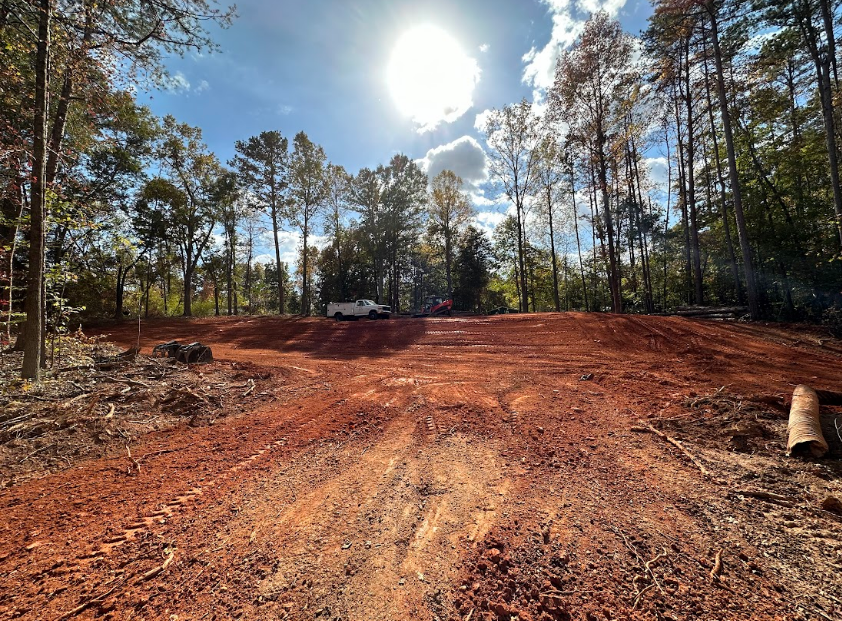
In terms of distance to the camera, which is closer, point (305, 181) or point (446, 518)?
point (446, 518)

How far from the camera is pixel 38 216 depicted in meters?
4.73

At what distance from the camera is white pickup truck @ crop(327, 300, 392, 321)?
22.7m

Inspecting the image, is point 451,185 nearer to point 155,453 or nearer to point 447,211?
point 447,211

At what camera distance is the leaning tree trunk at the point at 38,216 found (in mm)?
4688

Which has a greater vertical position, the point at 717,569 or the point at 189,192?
the point at 189,192

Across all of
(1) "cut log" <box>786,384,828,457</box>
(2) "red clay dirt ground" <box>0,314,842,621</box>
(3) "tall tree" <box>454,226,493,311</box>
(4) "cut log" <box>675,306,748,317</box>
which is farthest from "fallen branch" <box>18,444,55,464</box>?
(3) "tall tree" <box>454,226,493,311</box>

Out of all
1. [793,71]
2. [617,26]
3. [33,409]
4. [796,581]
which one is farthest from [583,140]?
[33,409]

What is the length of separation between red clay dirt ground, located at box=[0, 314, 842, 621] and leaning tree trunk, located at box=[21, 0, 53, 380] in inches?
114

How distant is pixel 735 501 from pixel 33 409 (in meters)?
7.52

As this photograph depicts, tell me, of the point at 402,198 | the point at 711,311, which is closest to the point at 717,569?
the point at 711,311

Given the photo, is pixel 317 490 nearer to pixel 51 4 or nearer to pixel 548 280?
pixel 51 4

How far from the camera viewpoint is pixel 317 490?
9.30 ft

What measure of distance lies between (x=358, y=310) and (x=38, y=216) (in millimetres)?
18371

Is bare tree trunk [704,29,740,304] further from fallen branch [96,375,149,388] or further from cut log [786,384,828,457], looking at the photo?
fallen branch [96,375,149,388]
